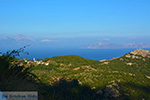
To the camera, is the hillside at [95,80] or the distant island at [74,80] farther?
the hillside at [95,80]

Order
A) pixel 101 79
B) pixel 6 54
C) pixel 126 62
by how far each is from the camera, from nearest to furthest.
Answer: pixel 6 54 → pixel 101 79 → pixel 126 62

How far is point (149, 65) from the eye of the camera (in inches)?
2003

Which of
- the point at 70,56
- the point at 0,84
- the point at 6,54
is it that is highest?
the point at 6,54

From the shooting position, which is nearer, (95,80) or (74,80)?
(74,80)

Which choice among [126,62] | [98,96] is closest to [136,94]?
[98,96]

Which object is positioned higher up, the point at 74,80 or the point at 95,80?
the point at 74,80

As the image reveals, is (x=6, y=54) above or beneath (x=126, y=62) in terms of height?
above

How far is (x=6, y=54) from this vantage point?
7.36 meters

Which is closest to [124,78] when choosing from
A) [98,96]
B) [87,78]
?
[87,78]

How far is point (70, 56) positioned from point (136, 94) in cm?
2352

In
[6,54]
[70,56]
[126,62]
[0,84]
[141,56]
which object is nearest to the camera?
[0,84]

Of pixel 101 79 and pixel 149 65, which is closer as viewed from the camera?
pixel 101 79

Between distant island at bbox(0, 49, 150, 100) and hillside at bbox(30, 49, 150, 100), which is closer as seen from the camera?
distant island at bbox(0, 49, 150, 100)

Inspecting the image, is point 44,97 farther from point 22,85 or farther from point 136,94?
point 136,94
